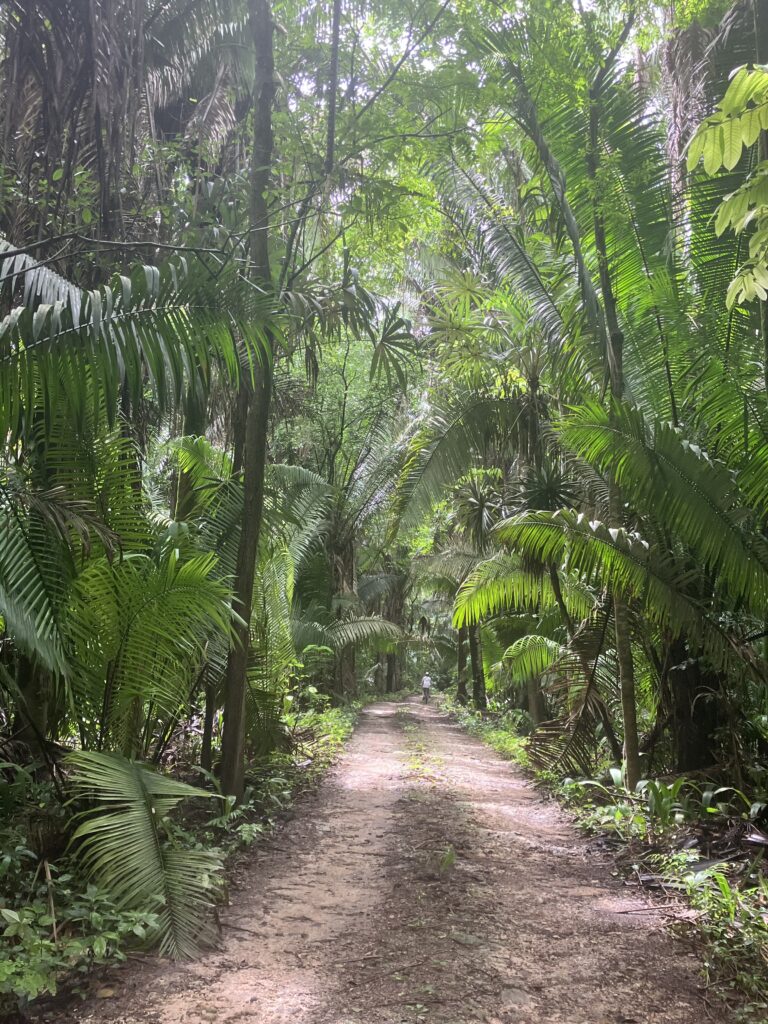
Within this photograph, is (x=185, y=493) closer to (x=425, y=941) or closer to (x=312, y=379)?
(x=312, y=379)

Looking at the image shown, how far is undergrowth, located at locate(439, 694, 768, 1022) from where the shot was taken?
330 cm

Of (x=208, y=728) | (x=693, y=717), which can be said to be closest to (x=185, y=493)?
(x=208, y=728)

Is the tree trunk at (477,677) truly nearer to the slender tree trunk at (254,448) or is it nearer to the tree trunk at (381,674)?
the tree trunk at (381,674)

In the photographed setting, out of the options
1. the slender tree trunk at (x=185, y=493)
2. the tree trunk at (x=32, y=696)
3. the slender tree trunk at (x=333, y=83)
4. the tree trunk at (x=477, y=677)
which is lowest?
the tree trunk at (x=477, y=677)

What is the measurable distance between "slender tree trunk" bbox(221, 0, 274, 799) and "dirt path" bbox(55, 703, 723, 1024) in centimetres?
83

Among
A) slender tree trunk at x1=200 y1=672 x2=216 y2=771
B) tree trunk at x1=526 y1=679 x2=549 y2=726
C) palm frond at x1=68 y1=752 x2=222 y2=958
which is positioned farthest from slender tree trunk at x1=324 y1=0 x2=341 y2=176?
tree trunk at x1=526 y1=679 x2=549 y2=726

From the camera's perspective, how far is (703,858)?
4652mm

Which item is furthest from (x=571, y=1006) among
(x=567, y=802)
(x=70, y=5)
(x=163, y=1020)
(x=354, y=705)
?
(x=354, y=705)

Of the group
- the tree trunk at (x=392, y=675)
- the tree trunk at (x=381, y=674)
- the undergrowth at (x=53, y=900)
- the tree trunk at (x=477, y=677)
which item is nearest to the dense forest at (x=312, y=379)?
the undergrowth at (x=53, y=900)

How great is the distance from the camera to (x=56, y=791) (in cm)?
427

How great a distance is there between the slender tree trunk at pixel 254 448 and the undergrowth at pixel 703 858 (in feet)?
9.69

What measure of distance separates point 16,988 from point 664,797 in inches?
170

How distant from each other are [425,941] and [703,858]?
82.2 inches

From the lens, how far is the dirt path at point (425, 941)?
296 cm
